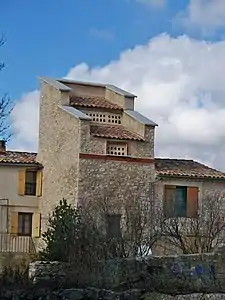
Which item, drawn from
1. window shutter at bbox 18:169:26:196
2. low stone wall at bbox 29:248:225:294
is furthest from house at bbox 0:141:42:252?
low stone wall at bbox 29:248:225:294

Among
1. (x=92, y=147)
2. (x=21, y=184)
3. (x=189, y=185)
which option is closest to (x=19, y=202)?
(x=21, y=184)

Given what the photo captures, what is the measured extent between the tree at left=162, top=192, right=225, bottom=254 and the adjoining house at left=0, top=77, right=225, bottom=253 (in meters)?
1.34

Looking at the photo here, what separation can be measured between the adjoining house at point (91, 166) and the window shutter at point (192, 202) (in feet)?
0.17

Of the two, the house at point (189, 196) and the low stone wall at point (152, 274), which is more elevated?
the house at point (189, 196)

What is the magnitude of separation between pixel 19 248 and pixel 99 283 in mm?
17388

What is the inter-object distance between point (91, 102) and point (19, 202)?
6.66 meters

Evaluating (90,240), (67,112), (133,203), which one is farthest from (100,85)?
(90,240)

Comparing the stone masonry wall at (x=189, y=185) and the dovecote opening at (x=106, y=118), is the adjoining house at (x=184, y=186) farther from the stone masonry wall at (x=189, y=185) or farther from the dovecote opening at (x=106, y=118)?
the dovecote opening at (x=106, y=118)

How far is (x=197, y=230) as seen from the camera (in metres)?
33.2

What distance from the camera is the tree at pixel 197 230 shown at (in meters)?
32.4

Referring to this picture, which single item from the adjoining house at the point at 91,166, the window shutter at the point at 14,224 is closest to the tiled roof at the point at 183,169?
the adjoining house at the point at 91,166

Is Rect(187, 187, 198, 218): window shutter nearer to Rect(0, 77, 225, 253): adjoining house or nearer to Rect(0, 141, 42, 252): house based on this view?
Rect(0, 77, 225, 253): adjoining house

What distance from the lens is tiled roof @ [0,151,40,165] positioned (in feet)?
122

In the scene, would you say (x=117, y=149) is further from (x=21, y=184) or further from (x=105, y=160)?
(x=21, y=184)
